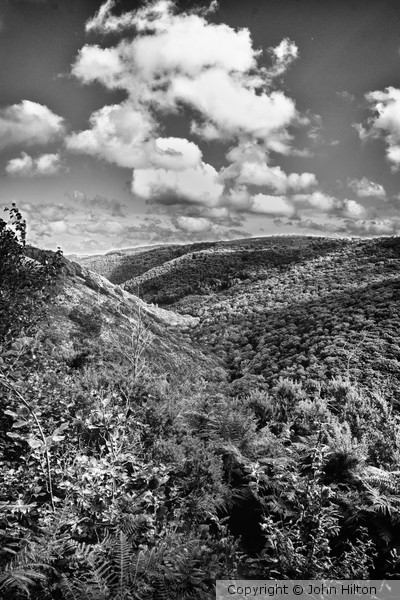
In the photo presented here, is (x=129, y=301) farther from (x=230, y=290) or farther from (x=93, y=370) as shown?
(x=230, y=290)

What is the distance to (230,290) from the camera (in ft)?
120

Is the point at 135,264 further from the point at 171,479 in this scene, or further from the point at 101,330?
the point at 171,479

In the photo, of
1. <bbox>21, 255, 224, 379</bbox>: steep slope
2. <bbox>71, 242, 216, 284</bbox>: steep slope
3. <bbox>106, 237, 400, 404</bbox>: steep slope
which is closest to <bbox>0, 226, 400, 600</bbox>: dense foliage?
<bbox>21, 255, 224, 379</bbox>: steep slope

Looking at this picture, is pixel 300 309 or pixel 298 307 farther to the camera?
pixel 298 307

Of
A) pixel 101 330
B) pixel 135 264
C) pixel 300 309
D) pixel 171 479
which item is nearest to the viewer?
pixel 171 479

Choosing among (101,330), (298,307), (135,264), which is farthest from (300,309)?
(135,264)

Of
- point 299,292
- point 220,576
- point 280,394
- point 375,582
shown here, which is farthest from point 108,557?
point 299,292

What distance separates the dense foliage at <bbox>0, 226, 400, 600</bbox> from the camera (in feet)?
9.93

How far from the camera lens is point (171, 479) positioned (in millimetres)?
5109

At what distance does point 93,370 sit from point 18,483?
14.6 ft

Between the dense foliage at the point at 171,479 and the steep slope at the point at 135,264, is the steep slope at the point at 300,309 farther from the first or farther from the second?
the steep slope at the point at 135,264

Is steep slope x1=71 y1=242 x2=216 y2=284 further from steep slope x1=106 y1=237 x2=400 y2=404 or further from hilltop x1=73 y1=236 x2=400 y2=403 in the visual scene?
steep slope x1=106 y1=237 x2=400 y2=404

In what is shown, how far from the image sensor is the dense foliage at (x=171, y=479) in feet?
9.93

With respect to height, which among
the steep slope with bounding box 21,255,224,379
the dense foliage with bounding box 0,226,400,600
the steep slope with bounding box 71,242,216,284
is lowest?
the dense foliage with bounding box 0,226,400,600
